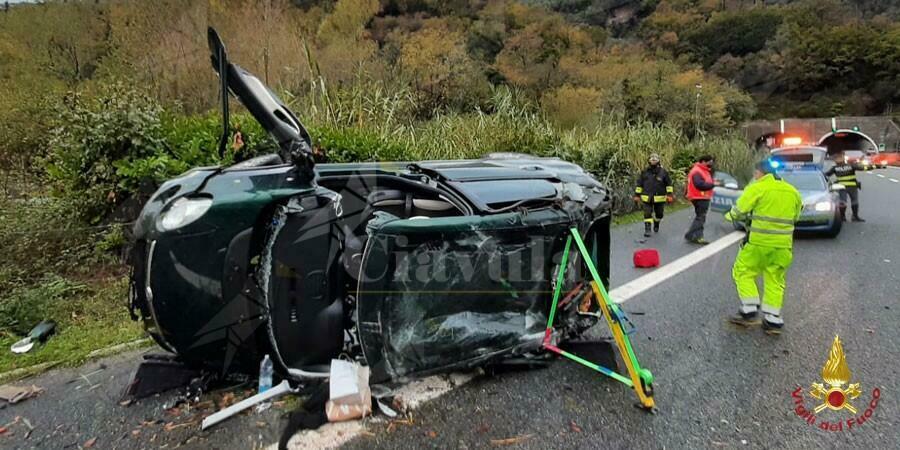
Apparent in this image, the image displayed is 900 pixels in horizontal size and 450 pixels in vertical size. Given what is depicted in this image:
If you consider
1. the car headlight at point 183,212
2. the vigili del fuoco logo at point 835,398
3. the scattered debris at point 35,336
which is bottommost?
the vigili del fuoco logo at point 835,398

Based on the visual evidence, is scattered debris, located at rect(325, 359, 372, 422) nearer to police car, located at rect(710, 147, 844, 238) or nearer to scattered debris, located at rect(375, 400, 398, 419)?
→ scattered debris, located at rect(375, 400, 398, 419)

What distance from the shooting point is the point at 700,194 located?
7.72 m

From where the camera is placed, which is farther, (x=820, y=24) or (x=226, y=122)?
(x=820, y=24)

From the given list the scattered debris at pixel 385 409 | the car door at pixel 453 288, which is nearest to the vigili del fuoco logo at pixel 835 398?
the car door at pixel 453 288

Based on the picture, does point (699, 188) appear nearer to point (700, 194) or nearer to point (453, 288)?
point (700, 194)

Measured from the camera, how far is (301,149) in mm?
2436

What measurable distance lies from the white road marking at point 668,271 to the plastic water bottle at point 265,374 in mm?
2928

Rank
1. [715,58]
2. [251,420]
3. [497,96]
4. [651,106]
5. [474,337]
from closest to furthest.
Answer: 1. [251,420]
2. [474,337]
3. [497,96]
4. [651,106]
5. [715,58]

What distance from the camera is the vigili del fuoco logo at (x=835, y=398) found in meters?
2.38

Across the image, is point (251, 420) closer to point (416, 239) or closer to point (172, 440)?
point (172, 440)

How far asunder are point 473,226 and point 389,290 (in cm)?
51

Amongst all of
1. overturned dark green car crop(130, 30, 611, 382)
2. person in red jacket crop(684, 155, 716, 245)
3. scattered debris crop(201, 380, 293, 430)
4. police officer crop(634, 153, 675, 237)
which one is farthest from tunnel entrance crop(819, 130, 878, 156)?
scattered debris crop(201, 380, 293, 430)

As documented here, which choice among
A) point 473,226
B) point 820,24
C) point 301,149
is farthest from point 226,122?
point 820,24

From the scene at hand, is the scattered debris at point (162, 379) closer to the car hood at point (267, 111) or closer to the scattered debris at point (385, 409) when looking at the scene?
the scattered debris at point (385, 409)
